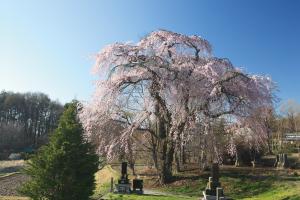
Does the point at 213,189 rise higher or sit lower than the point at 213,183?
lower

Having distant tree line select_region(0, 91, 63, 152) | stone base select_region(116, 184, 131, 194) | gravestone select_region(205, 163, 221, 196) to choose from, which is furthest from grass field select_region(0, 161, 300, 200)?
distant tree line select_region(0, 91, 63, 152)

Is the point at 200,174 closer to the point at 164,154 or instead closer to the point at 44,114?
the point at 164,154

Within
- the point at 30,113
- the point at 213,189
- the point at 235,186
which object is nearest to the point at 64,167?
the point at 213,189

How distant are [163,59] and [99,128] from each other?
6342mm

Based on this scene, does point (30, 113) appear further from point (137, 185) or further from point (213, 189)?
point (213, 189)

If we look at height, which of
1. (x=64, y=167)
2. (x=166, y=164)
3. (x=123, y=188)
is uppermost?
(x=166, y=164)

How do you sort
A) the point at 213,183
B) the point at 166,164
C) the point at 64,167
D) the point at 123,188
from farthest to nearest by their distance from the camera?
the point at 166,164, the point at 123,188, the point at 213,183, the point at 64,167

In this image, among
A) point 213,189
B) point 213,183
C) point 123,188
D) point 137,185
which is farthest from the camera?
point 123,188

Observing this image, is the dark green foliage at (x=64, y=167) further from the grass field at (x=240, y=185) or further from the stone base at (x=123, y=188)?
the stone base at (x=123, y=188)

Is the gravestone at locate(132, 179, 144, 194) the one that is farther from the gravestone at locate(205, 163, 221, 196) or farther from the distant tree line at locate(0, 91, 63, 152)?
the distant tree line at locate(0, 91, 63, 152)

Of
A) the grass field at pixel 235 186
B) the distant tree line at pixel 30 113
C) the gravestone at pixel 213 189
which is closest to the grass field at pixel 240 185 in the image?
the grass field at pixel 235 186

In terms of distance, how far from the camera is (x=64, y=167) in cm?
1612

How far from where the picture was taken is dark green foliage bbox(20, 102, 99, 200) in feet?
52.6

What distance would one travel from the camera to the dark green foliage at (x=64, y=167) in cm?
1605
